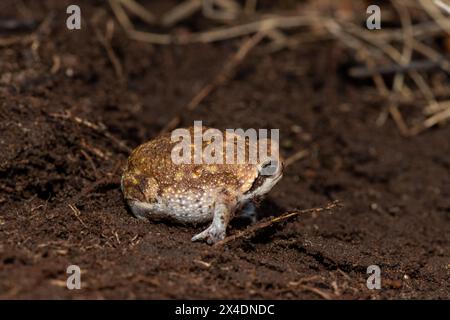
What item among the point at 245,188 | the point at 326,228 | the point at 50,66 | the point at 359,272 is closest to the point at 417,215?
the point at 326,228

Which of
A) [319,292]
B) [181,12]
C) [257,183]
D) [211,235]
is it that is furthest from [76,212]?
[181,12]

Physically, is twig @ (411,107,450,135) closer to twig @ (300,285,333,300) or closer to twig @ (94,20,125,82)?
twig @ (94,20,125,82)

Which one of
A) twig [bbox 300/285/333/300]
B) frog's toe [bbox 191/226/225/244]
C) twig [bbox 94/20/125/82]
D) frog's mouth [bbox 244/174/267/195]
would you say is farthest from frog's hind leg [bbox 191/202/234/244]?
twig [bbox 94/20/125/82]

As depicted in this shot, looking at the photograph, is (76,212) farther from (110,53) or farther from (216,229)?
(110,53)

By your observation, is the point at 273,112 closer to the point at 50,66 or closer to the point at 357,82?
the point at 357,82

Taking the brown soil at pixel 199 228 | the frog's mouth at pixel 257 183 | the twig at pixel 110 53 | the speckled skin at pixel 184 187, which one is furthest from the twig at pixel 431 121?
the twig at pixel 110 53

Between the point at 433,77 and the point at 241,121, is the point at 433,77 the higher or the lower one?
the higher one
